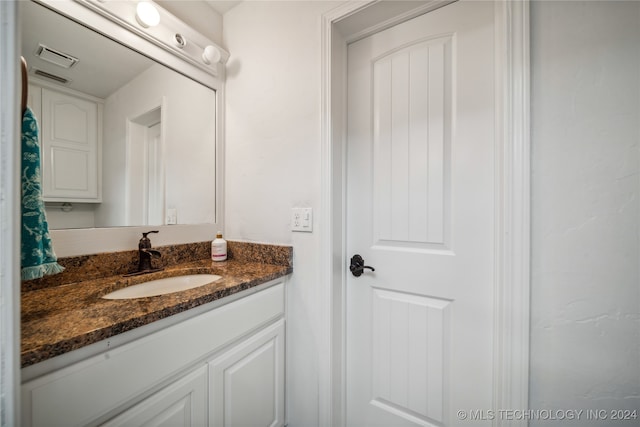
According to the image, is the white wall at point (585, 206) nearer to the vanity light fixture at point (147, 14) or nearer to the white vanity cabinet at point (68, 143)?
the vanity light fixture at point (147, 14)

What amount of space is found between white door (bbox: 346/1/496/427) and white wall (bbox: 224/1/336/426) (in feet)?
0.66

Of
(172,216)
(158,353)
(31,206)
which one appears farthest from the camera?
(172,216)

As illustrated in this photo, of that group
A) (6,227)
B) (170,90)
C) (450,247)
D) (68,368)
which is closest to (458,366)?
(450,247)

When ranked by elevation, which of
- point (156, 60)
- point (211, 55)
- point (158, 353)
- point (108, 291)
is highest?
point (211, 55)

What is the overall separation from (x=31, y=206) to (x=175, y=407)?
70cm

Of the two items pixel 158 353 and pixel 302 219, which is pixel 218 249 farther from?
pixel 158 353

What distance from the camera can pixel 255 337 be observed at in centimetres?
105

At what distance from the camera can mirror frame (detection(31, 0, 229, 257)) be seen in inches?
38.3

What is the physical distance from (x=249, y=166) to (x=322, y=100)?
0.57m

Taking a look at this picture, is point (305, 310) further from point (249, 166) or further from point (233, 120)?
point (233, 120)

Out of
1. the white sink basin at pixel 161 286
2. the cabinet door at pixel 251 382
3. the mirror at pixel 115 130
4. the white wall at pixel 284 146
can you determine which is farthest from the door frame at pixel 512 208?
the mirror at pixel 115 130

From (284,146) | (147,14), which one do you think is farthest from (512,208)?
(147,14)

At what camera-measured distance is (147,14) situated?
1.13 meters

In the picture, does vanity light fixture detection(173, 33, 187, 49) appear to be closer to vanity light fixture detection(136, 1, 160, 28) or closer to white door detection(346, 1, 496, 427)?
vanity light fixture detection(136, 1, 160, 28)
